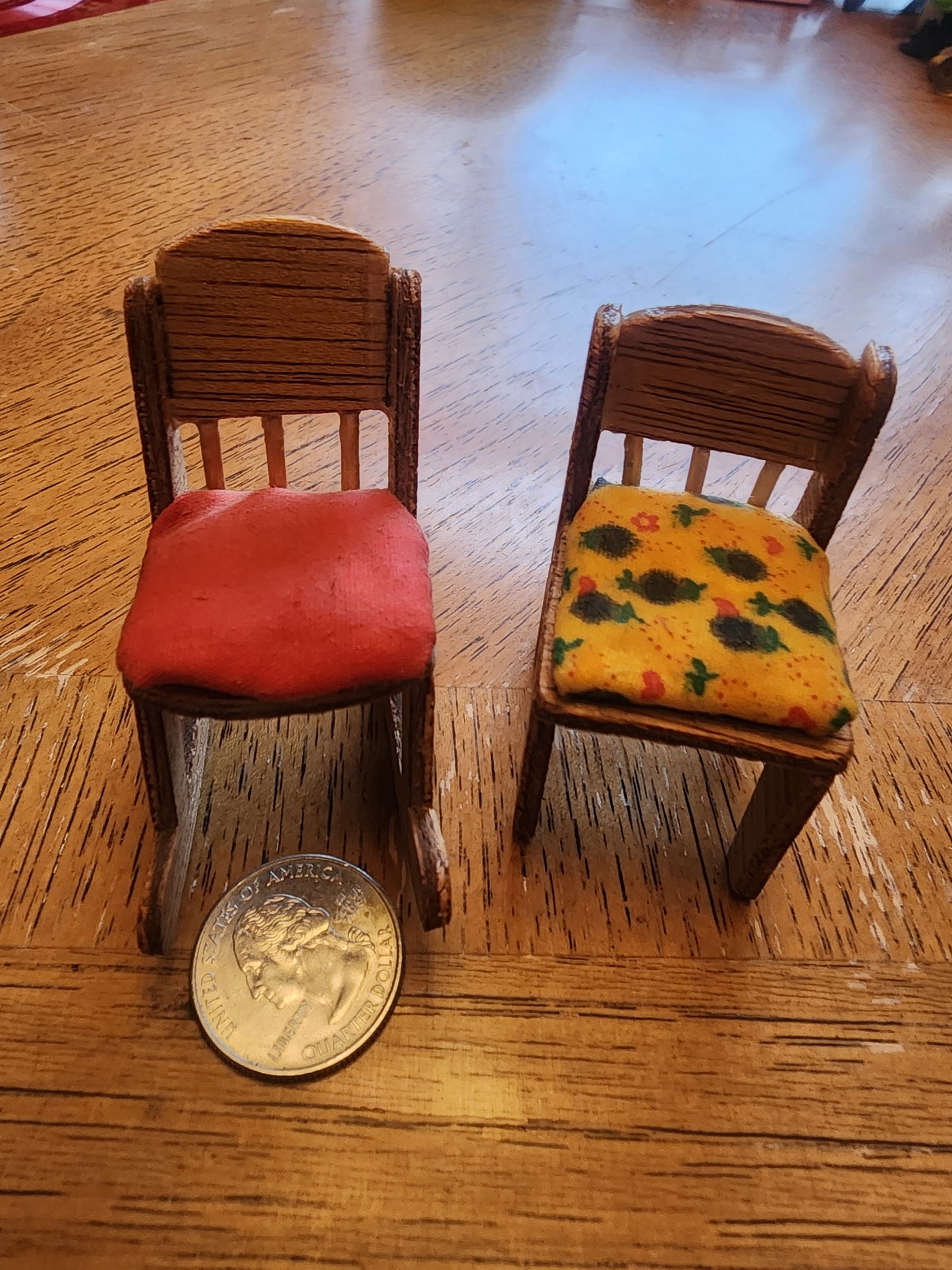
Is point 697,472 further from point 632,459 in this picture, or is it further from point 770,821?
point 770,821

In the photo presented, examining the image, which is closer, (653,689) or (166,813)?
(653,689)

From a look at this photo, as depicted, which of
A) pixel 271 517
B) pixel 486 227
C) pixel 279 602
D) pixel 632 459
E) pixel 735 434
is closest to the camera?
pixel 279 602

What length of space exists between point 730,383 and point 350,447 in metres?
0.52

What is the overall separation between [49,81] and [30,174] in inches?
27.1

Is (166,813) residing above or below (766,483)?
below

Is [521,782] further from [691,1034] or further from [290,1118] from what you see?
[290,1118]

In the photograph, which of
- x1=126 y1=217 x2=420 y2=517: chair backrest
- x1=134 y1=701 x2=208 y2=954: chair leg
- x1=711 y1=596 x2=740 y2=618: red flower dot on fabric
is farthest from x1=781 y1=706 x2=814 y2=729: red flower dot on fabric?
x1=134 y1=701 x2=208 y2=954: chair leg

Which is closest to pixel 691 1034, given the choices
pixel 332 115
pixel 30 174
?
pixel 30 174

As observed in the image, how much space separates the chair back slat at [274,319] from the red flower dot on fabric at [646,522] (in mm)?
378

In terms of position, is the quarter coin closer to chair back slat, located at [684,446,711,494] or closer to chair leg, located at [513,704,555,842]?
chair leg, located at [513,704,555,842]

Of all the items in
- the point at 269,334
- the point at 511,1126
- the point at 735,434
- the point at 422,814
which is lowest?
the point at 511,1126

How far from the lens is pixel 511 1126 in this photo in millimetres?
1091

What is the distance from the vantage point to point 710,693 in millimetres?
1058

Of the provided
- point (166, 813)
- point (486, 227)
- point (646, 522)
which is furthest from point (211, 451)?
point (486, 227)
